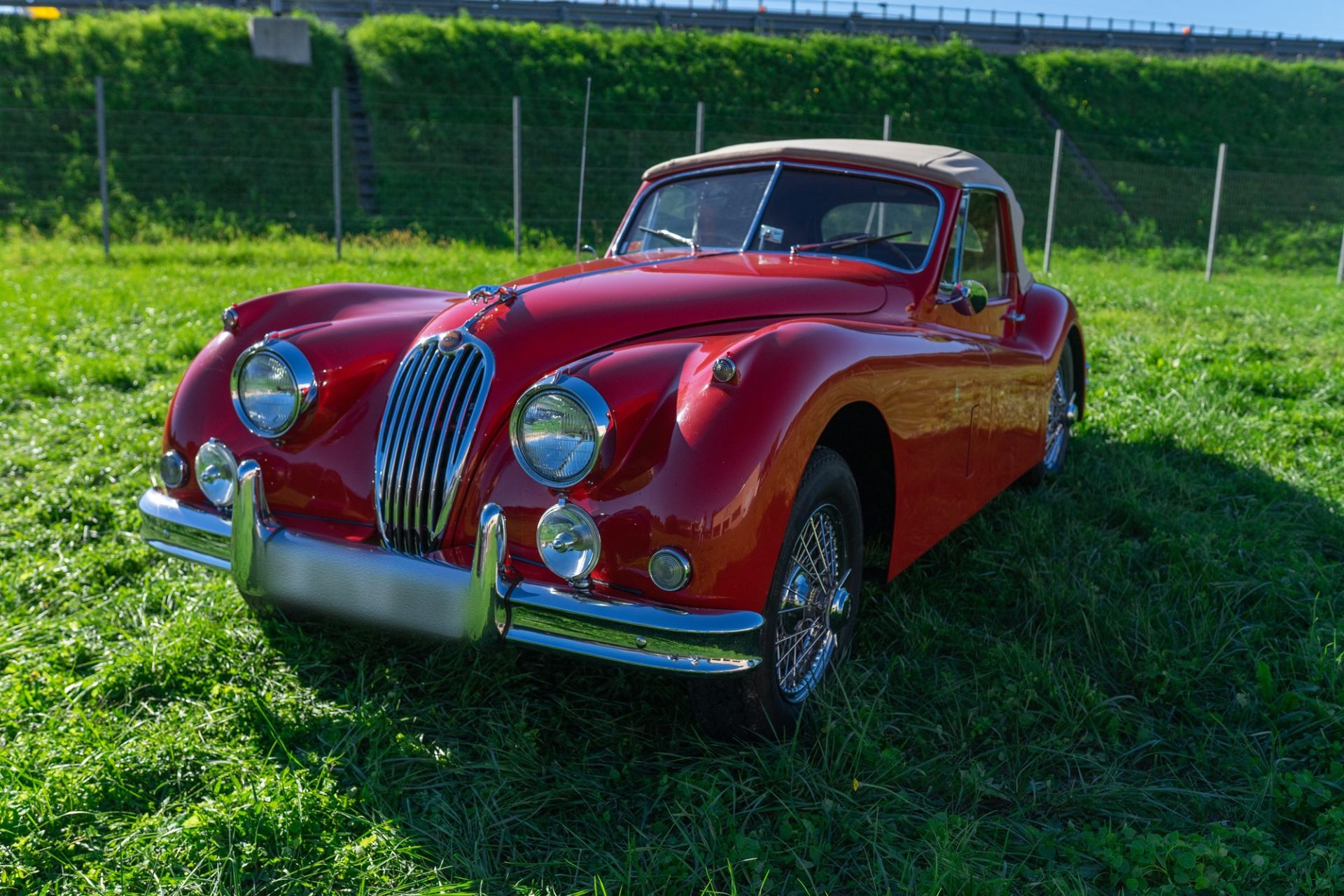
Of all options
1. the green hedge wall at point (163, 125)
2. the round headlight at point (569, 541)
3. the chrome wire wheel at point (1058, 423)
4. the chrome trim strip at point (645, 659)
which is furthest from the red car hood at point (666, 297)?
the green hedge wall at point (163, 125)

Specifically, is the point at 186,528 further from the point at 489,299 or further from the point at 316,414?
the point at 489,299

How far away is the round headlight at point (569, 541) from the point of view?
2.27 metres

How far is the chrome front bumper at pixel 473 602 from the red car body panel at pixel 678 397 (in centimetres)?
8

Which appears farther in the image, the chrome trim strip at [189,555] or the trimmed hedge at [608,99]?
the trimmed hedge at [608,99]

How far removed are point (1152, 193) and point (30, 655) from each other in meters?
21.1

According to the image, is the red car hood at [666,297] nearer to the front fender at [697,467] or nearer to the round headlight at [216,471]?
the front fender at [697,467]

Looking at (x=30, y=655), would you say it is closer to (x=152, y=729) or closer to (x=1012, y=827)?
(x=152, y=729)

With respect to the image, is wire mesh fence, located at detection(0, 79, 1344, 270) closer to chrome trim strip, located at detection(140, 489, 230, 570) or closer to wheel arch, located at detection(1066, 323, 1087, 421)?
wheel arch, located at detection(1066, 323, 1087, 421)

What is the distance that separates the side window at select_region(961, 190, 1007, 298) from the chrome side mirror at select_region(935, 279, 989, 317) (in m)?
0.18

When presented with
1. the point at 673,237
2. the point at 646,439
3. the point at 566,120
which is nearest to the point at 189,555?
the point at 646,439

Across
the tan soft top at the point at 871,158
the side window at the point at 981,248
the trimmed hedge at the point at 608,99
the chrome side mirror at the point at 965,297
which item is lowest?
the chrome side mirror at the point at 965,297

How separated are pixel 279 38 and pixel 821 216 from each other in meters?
18.4

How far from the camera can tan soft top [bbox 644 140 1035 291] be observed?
12.2 feet

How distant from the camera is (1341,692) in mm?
2812
